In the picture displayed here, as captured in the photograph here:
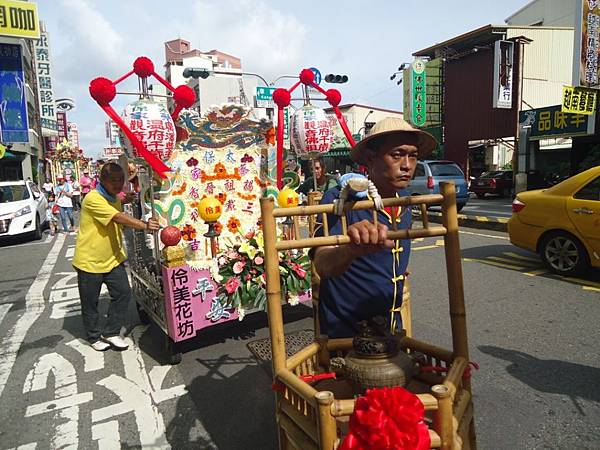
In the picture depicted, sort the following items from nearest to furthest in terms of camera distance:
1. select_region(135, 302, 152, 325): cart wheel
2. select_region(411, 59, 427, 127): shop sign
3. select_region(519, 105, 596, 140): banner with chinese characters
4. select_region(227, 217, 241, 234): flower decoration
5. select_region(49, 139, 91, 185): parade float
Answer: select_region(135, 302, 152, 325): cart wheel, select_region(227, 217, 241, 234): flower decoration, select_region(519, 105, 596, 140): banner with chinese characters, select_region(411, 59, 427, 127): shop sign, select_region(49, 139, 91, 185): parade float

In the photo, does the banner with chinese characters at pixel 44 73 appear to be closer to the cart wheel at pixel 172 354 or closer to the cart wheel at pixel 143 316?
the cart wheel at pixel 143 316

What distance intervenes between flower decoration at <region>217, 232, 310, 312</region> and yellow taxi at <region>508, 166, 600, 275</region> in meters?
3.84

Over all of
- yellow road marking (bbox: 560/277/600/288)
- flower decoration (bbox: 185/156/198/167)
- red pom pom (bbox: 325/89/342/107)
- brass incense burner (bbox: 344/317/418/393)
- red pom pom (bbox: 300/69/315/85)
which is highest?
red pom pom (bbox: 300/69/315/85)

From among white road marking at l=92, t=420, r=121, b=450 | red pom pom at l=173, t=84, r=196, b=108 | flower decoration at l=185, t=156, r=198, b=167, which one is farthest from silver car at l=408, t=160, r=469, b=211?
white road marking at l=92, t=420, r=121, b=450

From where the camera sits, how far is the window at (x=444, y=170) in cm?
1289

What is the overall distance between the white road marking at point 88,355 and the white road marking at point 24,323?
0.53m

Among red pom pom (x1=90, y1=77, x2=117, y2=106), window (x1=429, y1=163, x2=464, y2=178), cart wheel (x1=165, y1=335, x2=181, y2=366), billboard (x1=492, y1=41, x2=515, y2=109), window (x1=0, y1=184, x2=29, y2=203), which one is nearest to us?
red pom pom (x1=90, y1=77, x2=117, y2=106)

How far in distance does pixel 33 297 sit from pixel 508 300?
21.3 feet

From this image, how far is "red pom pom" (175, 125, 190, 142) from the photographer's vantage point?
445 cm

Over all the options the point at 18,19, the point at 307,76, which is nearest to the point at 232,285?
the point at 307,76

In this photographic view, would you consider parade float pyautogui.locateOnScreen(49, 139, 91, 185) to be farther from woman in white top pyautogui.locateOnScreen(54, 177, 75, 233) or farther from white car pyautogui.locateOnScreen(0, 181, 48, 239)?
white car pyautogui.locateOnScreen(0, 181, 48, 239)

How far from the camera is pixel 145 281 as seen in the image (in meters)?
4.33

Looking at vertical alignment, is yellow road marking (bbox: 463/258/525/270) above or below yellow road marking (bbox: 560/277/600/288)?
below

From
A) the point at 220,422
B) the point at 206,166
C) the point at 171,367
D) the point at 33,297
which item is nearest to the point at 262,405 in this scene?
the point at 220,422
